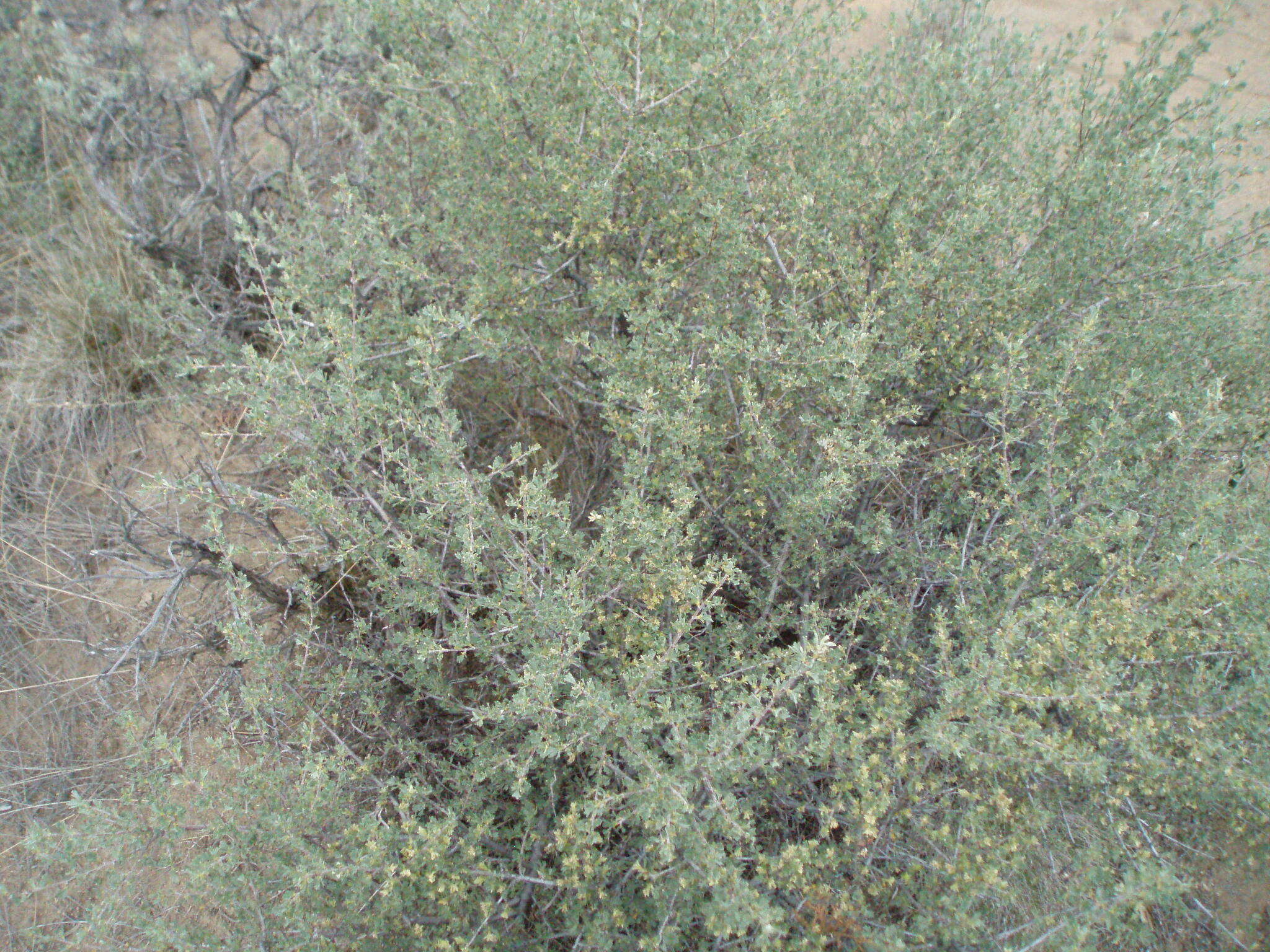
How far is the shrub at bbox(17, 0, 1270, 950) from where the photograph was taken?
1771 millimetres

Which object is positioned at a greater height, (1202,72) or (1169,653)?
(1202,72)

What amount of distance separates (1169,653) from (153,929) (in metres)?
2.32

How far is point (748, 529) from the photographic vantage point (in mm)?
2545

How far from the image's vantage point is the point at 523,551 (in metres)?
2.03

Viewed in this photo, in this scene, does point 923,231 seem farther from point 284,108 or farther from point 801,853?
point 284,108

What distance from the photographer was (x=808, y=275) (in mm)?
2338

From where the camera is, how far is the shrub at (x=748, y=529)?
5.81 ft

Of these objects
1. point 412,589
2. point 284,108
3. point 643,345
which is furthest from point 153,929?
point 284,108

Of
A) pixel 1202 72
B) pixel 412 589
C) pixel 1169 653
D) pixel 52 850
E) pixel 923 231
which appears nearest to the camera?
pixel 52 850

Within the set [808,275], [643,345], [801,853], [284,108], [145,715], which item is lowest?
[145,715]

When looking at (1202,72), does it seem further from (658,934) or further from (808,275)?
(658,934)

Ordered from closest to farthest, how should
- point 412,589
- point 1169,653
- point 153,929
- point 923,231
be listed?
1. point 153,929
2. point 1169,653
3. point 412,589
4. point 923,231

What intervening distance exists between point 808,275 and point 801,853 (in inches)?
59.6

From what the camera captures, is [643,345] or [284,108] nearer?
[643,345]
